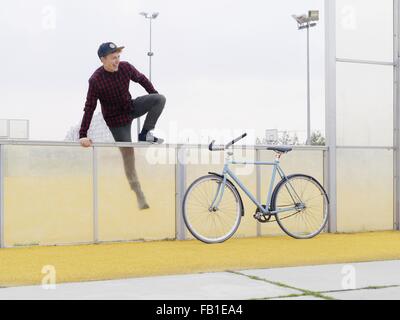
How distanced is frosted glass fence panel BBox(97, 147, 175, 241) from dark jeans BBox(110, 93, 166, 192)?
23 mm

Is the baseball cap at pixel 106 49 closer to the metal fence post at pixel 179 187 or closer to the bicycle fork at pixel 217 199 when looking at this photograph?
the metal fence post at pixel 179 187

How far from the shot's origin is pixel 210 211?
6820 millimetres

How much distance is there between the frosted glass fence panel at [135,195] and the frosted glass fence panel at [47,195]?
0.57ft

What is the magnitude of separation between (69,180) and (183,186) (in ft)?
4.38

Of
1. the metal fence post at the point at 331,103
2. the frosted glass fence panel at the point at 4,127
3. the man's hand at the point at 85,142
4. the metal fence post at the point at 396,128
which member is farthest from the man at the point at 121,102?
the frosted glass fence panel at the point at 4,127

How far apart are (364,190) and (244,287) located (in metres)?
4.68

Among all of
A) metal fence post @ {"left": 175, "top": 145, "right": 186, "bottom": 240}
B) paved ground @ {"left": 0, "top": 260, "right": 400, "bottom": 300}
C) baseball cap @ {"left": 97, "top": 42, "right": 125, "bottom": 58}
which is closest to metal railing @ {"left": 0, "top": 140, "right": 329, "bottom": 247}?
metal fence post @ {"left": 175, "top": 145, "right": 186, "bottom": 240}

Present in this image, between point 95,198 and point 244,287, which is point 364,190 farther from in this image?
point 244,287

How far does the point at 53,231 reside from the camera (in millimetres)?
6879

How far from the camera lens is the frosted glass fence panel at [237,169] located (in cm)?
755

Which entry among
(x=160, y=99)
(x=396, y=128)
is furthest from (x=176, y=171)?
(x=396, y=128)
